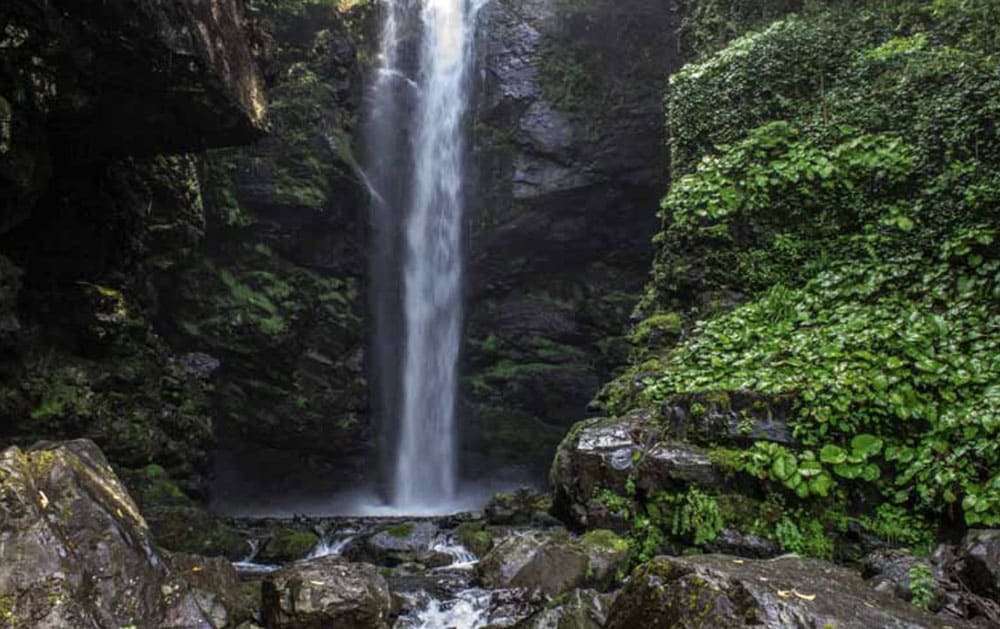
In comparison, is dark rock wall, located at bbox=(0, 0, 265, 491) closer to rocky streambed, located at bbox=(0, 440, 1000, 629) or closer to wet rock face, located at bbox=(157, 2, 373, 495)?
wet rock face, located at bbox=(157, 2, 373, 495)

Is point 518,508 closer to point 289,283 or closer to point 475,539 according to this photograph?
point 475,539

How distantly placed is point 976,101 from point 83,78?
375 inches

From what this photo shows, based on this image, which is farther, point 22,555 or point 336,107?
point 336,107

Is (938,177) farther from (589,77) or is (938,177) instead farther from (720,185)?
(589,77)

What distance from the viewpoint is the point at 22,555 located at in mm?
3422

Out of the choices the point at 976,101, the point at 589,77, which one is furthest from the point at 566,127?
the point at 976,101

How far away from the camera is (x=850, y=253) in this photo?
770 centimetres

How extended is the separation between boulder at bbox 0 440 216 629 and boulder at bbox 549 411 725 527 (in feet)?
12.0

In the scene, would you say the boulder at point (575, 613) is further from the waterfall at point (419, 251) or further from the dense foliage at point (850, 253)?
the waterfall at point (419, 251)

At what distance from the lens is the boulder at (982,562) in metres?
3.99

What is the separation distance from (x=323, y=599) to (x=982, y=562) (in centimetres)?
442

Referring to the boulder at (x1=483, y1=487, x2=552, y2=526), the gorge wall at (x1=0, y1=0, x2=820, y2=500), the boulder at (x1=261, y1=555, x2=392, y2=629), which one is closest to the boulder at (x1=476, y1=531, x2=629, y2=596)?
the boulder at (x1=261, y1=555, x2=392, y2=629)

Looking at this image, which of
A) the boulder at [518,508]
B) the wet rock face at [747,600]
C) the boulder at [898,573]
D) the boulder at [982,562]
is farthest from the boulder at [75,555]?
the boulder at [518,508]

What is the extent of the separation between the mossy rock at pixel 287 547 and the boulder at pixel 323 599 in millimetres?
4214
